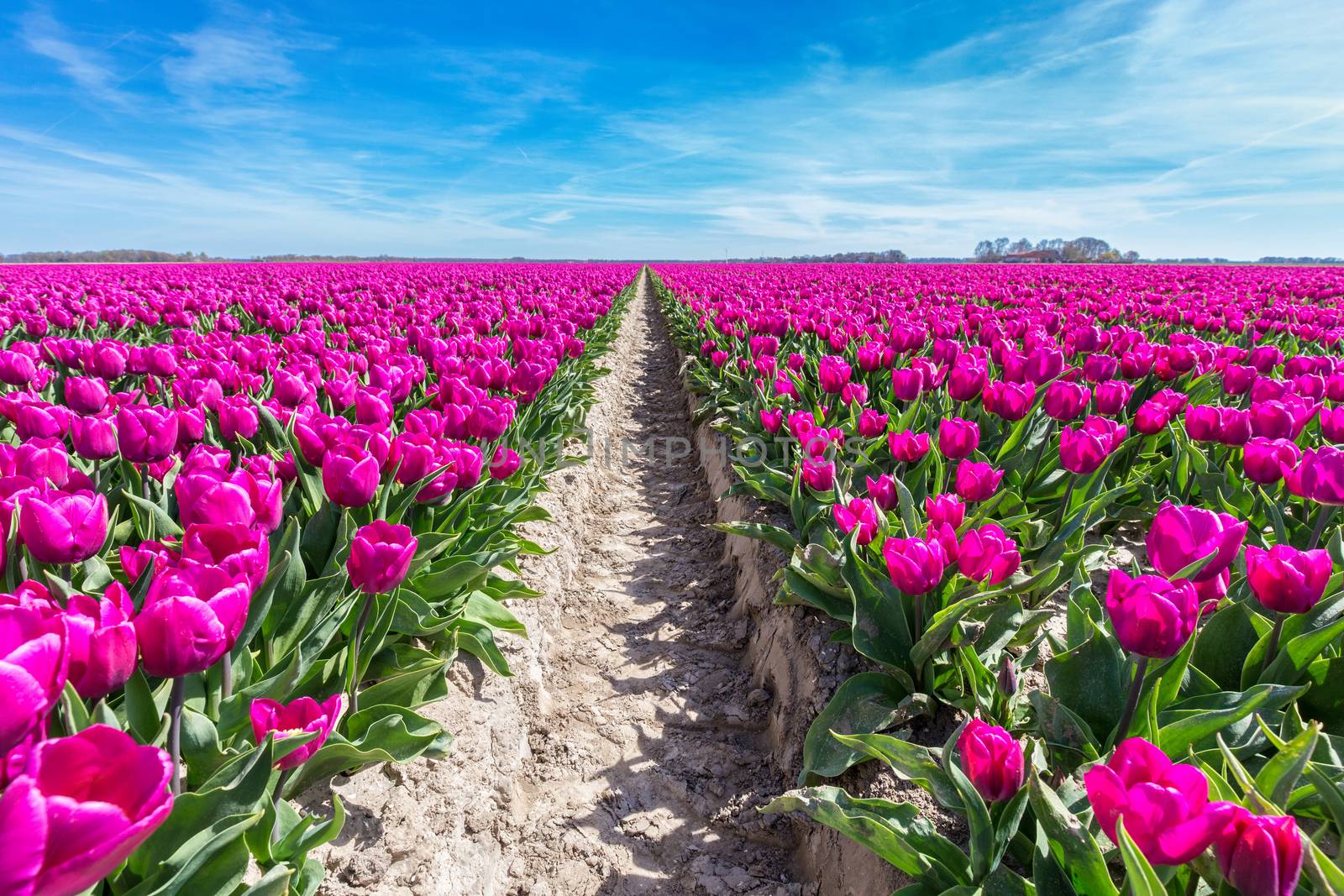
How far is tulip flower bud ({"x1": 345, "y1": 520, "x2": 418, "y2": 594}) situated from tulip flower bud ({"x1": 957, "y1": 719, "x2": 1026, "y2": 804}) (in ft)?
4.19

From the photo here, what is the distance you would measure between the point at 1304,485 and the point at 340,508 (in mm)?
3086

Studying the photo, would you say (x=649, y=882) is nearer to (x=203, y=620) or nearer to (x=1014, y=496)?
(x=203, y=620)

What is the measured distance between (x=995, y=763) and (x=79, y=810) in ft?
4.61

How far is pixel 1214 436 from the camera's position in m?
2.89

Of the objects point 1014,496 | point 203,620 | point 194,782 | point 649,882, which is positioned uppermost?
point 203,620

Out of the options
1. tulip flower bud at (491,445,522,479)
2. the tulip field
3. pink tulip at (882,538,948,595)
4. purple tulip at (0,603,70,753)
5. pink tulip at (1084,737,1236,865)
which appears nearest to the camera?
purple tulip at (0,603,70,753)

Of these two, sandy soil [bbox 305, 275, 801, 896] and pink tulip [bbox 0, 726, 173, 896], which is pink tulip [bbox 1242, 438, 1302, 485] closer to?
sandy soil [bbox 305, 275, 801, 896]

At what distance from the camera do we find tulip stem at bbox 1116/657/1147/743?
1503mm

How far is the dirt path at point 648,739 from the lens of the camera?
2.34m

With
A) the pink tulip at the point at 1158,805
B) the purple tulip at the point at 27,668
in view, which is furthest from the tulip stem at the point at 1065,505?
the purple tulip at the point at 27,668

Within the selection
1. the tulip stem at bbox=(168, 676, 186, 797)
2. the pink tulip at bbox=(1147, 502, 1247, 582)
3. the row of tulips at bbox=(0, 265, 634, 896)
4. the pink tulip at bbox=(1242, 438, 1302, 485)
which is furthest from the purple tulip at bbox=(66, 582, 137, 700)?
the pink tulip at bbox=(1242, 438, 1302, 485)

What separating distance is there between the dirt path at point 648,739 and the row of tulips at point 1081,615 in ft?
1.30

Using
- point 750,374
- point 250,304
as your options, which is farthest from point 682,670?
point 250,304

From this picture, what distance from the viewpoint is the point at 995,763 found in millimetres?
1360
